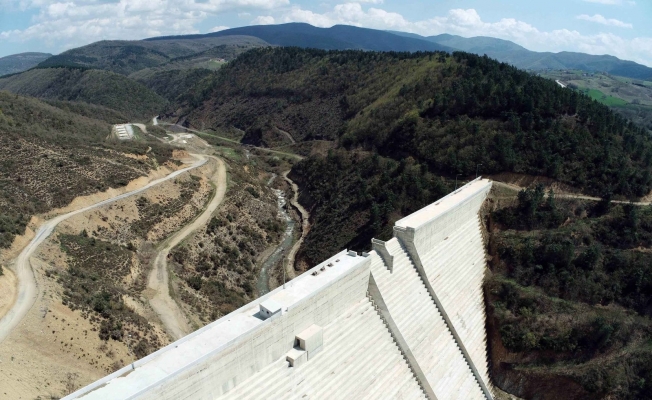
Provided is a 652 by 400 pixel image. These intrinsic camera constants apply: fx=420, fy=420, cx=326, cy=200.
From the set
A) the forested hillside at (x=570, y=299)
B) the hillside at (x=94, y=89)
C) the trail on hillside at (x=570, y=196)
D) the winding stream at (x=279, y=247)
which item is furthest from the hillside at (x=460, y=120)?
the hillside at (x=94, y=89)

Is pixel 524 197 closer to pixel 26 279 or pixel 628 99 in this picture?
pixel 26 279

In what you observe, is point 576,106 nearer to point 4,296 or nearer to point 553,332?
point 553,332

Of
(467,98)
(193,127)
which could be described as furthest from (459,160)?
(193,127)

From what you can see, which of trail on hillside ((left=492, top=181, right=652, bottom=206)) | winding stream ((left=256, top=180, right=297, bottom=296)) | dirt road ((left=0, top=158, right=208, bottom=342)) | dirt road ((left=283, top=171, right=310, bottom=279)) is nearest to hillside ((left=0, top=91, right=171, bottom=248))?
dirt road ((left=0, top=158, right=208, bottom=342))

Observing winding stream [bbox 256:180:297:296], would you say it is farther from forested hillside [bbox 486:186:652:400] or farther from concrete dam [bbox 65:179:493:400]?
forested hillside [bbox 486:186:652:400]

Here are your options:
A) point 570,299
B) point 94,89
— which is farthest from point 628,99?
point 94,89
